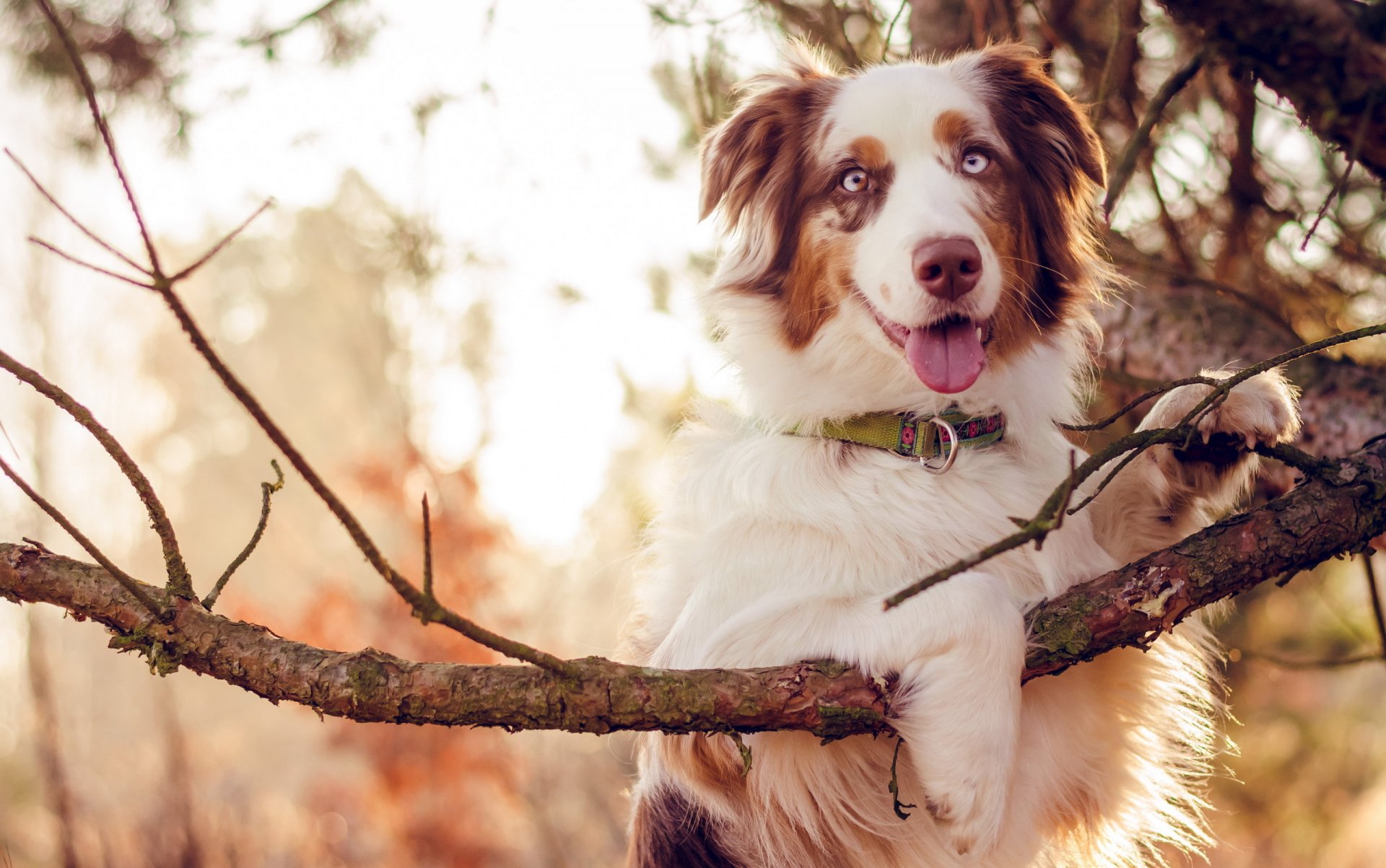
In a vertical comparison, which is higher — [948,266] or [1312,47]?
[948,266]

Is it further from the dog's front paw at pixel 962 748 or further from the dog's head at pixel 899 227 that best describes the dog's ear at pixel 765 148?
the dog's front paw at pixel 962 748

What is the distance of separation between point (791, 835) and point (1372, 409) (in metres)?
2.13

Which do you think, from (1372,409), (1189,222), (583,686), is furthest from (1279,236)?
(583,686)

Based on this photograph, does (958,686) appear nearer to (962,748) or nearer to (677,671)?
(962,748)

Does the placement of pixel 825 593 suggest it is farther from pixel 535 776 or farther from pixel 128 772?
pixel 128 772

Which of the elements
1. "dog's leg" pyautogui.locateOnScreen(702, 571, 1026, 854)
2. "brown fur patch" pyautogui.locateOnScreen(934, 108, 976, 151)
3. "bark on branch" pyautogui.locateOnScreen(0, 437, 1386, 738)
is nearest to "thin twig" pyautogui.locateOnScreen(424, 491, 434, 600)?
"bark on branch" pyautogui.locateOnScreen(0, 437, 1386, 738)

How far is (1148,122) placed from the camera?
290 cm

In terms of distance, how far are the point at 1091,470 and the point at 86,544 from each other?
1712 millimetres

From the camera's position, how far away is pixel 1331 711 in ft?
33.9

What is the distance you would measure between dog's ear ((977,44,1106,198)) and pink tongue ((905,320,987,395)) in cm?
86

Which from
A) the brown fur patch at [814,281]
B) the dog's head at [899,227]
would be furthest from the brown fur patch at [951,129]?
the brown fur patch at [814,281]

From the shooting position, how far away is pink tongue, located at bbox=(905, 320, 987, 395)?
2.51m

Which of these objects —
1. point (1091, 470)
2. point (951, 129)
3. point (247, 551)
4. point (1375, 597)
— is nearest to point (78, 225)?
point (247, 551)

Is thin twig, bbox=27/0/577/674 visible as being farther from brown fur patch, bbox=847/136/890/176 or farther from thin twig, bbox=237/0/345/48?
thin twig, bbox=237/0/345/48
